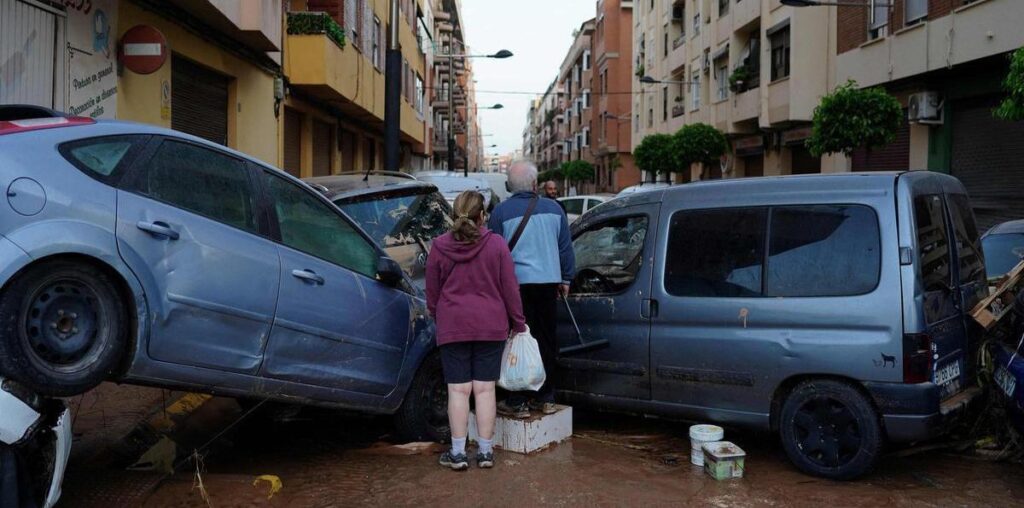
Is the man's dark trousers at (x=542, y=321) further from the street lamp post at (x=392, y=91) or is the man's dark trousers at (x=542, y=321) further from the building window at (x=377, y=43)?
the building window at (x=377, y=43)

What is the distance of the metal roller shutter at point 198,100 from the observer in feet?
36.7

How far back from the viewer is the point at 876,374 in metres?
4.77

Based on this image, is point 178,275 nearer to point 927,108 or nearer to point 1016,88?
point 1016,88

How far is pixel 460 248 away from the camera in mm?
5023

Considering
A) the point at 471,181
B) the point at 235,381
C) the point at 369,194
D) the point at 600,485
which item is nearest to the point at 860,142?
the point at 471,181

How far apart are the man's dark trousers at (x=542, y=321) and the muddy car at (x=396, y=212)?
154 centimetres

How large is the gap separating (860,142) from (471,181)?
26.8 ft

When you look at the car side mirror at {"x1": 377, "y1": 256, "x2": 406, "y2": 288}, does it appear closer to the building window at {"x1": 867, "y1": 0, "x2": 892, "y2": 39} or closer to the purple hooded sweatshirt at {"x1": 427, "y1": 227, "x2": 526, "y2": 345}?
the purple hooded sweatshirt at {"x1": 427, "y1": 227, "x2": 526, "y2": 345}

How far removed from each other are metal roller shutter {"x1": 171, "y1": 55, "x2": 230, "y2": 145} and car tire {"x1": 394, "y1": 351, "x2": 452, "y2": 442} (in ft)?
22.4

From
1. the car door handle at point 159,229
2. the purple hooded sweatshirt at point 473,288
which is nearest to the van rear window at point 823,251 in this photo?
the purple hooded sweatshirt at point 473,288

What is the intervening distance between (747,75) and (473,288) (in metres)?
26.4

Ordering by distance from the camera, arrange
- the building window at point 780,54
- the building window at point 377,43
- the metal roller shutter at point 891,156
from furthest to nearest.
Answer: the building window at point 780,54, the building window at point 377,43, the metal roller shutter at point 891,156

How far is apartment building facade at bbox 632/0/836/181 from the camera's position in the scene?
2438cm

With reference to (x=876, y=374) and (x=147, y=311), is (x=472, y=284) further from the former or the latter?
(x=876, y=374)
